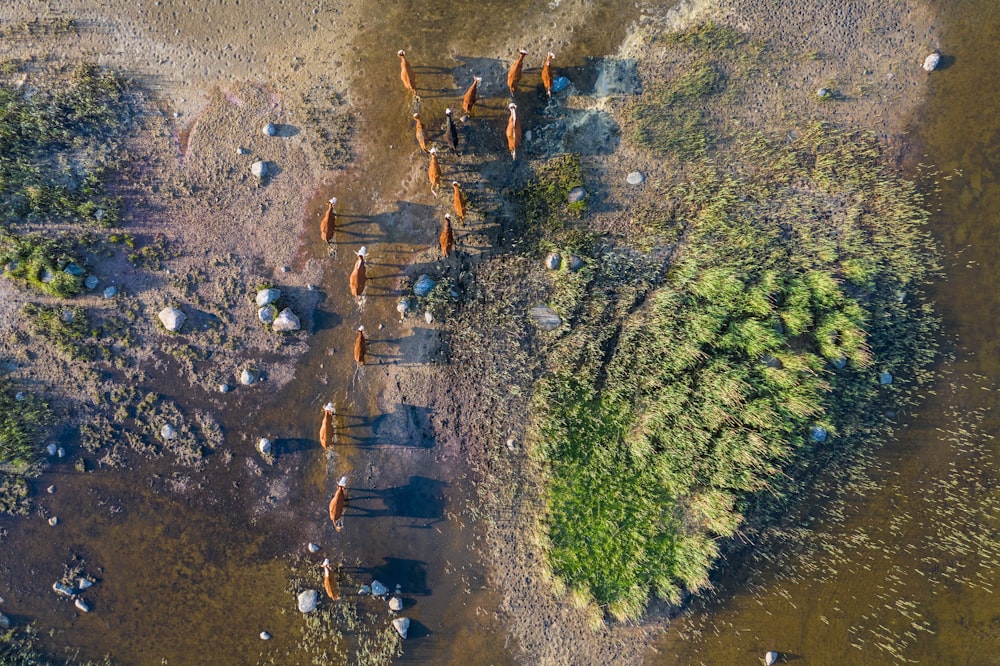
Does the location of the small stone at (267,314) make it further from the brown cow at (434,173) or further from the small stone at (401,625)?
the small stone at (401,625)

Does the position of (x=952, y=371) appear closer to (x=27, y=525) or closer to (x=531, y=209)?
(x=531, y=209)

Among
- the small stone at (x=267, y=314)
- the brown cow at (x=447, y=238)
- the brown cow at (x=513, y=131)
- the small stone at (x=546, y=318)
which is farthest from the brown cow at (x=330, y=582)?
the brown cow at (x=513, y=131)

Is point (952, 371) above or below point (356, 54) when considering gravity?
below

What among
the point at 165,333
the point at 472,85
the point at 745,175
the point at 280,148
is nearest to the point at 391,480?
the point at 165,333

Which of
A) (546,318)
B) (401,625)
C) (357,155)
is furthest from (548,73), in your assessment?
(401,625)

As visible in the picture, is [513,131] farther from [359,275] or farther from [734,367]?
[734,367]

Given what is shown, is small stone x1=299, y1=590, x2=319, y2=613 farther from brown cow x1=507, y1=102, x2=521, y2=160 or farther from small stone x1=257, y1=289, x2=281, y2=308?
brown cow x1=507, y1=102, x2=521, y2=160

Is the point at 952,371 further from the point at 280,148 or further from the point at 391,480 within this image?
the point at 280,148

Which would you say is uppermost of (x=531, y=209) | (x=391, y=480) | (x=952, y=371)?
(x=531, y=209)
